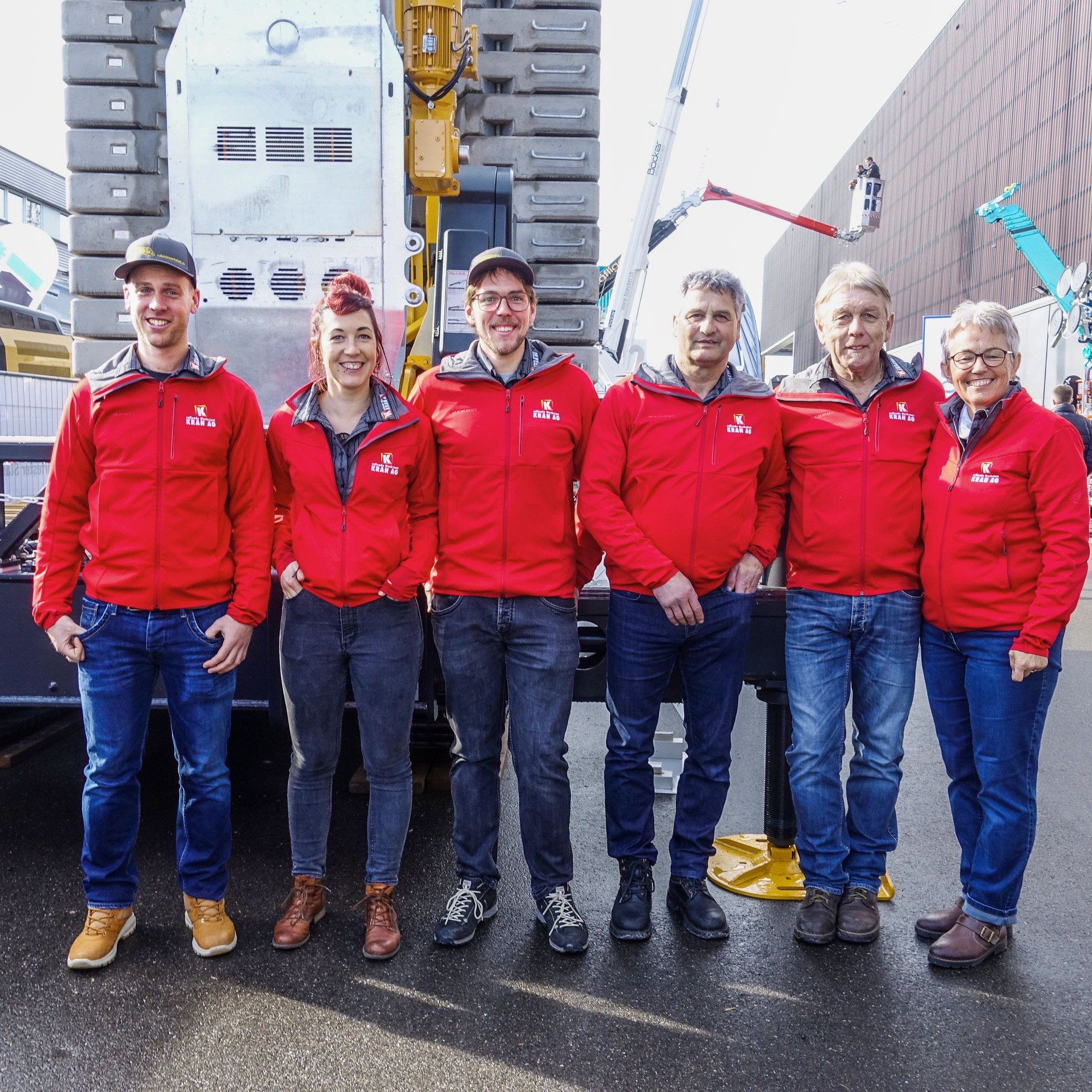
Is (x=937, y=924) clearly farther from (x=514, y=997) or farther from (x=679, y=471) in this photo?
(x=679, y=471)

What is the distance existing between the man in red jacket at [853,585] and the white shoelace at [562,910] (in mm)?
697

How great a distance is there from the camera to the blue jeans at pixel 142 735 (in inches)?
118

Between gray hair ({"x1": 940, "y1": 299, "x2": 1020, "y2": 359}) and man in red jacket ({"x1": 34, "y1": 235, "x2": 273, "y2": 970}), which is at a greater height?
gray hair ({"x1": 940, "y1": 299, "x2": 1020, "y2": 359})

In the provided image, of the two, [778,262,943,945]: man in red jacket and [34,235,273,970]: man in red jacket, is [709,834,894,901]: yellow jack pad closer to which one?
[778,262,943,945]: man in red jacket

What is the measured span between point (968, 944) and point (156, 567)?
2.59m

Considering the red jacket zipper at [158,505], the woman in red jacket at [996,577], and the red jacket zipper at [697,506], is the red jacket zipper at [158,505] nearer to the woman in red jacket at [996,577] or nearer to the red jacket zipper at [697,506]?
the red jacket zipper at [697,506]

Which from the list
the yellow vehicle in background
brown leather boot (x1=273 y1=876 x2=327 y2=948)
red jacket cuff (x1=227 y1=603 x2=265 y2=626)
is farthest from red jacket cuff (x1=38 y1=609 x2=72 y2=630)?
Result: the yellow vehicle in background

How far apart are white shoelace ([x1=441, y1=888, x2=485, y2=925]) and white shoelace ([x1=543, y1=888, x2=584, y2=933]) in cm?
20

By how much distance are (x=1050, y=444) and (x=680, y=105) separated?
10150 mm

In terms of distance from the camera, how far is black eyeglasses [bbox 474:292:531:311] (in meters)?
3.16

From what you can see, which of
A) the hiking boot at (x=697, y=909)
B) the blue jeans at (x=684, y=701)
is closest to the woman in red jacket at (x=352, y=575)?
the blue jeans at (x=684, y=701)

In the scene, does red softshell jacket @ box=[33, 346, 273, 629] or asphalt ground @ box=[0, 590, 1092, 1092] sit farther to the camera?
red softshell jacket @ box=[33, 346, 273, 629]

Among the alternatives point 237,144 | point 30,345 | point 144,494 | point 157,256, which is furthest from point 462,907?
point 30,345

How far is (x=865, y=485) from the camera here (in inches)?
128
